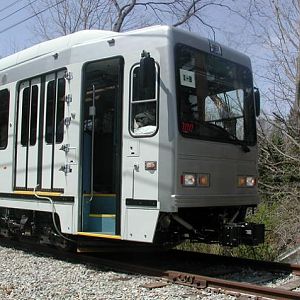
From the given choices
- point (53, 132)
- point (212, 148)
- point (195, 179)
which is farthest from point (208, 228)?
point (53, 132)

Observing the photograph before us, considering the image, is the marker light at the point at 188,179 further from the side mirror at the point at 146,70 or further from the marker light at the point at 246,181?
the side mirror at the point at 146,70

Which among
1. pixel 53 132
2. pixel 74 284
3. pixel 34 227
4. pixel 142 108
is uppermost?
pixel 142 108

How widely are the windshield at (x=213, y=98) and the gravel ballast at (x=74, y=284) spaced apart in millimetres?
2095

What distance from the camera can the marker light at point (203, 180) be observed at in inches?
293

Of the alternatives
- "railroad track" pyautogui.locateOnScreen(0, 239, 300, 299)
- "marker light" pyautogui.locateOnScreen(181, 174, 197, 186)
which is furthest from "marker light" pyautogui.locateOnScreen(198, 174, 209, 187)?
"railroad track" pyautogui.locateOnScreen(0, 239, 300, 299)

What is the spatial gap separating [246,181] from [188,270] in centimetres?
163

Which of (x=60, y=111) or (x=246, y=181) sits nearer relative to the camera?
(x=246, y=181)

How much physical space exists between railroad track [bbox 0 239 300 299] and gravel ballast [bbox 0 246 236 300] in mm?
139

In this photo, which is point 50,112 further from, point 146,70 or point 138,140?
point 146,70

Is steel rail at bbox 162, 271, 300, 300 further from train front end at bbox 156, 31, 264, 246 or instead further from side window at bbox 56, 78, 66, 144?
side window at bbox 56, 78, 66, 144

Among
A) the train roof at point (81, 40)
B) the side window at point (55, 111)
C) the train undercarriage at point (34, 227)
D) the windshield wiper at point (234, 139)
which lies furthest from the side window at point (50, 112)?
Result: the windshield wiper at point (234, 139)

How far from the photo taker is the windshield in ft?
24.3

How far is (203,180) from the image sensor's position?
24.6ft

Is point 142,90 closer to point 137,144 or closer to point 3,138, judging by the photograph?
point 137,144
